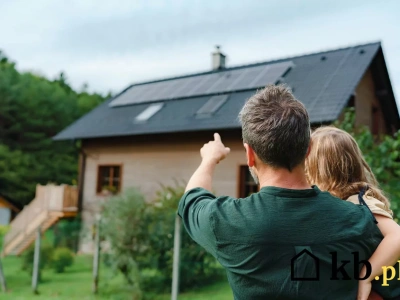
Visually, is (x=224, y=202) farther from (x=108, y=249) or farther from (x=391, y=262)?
(x=108, y=249)

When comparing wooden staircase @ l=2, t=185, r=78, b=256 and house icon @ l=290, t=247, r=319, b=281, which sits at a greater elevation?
wooden staircase @ l=2, t=185, r=78, b=256

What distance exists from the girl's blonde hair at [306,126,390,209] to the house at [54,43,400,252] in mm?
9456

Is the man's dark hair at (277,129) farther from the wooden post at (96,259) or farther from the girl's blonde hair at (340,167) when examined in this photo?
the wooden post at (96,259)

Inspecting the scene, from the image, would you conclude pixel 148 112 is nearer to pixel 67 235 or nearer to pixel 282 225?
pixel 67 235

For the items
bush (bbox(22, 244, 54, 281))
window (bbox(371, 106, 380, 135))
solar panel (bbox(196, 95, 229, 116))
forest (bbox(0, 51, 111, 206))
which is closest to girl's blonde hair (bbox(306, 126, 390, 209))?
bush (bbox(22, 244, 54, 281))

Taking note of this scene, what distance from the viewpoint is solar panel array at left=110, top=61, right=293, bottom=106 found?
15.3m

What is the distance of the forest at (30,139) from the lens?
29172 millimetres

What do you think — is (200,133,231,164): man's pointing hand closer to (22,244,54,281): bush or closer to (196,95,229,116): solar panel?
(22,244,54,281): bush

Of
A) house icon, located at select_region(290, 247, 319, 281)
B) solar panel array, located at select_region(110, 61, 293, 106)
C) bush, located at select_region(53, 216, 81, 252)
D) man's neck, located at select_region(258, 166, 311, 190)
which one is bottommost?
house icon, located at select_region(290, 247, 319, 281)

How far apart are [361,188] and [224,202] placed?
0.63m

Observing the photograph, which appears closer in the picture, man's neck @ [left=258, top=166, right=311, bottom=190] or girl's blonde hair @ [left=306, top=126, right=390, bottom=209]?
man's neck @ [left=258, top=166, right=311, bottom=190]

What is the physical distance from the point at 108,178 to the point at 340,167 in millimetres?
16229

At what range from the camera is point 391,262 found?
4.79 feet

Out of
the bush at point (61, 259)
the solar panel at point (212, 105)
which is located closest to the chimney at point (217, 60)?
the solar panel at point (212, 105)
